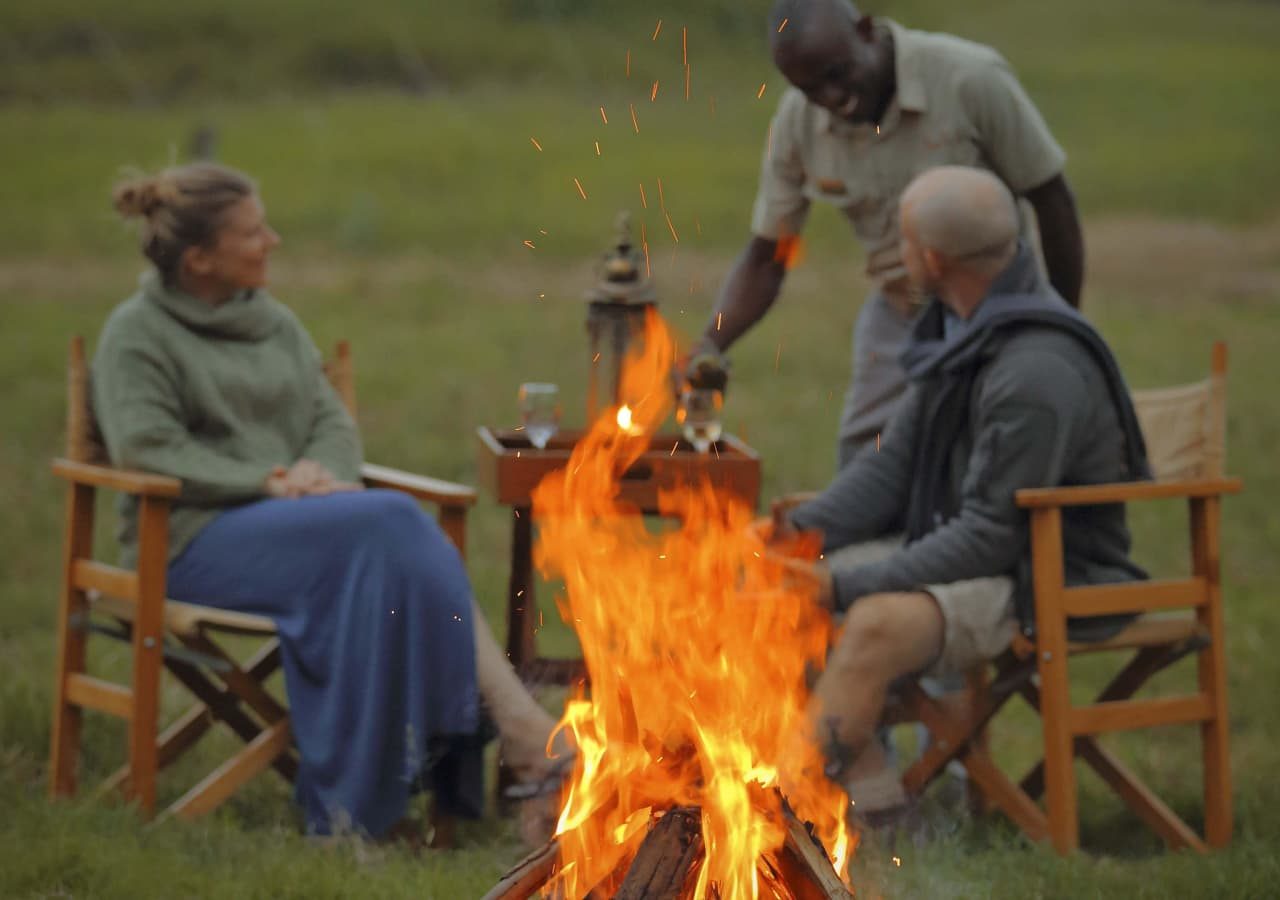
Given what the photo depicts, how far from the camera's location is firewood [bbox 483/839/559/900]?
294 centimetres

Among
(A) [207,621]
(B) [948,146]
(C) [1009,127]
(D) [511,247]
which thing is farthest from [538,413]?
(D) [511,247]

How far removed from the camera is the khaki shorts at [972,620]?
13.2 feet

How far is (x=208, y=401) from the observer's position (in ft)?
14.8

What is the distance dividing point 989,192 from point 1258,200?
49.9ft

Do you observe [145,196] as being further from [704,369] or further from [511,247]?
[511,247]

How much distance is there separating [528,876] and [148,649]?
1.58 meters

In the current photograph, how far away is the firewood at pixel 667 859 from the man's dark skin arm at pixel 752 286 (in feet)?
7.34

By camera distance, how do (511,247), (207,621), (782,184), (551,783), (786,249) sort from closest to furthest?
(551,783)
(207,621)
(782,184)
(786,249)
(511,247)

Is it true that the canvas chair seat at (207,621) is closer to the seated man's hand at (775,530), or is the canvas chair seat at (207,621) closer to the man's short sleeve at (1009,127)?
the seated man's hand at (775,530)

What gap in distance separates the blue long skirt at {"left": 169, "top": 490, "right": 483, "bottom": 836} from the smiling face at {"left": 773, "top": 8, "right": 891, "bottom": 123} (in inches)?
53.9

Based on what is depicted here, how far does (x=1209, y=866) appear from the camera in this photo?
391 centimetres

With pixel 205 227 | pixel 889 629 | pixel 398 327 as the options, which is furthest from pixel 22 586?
pixel 398 327

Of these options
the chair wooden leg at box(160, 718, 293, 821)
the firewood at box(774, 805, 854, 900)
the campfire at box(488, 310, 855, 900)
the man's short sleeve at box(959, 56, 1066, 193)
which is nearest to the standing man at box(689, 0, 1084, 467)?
the man's short sleeve at box(959, 56, 1066, 193)

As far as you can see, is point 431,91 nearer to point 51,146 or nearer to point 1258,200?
point 51,146
